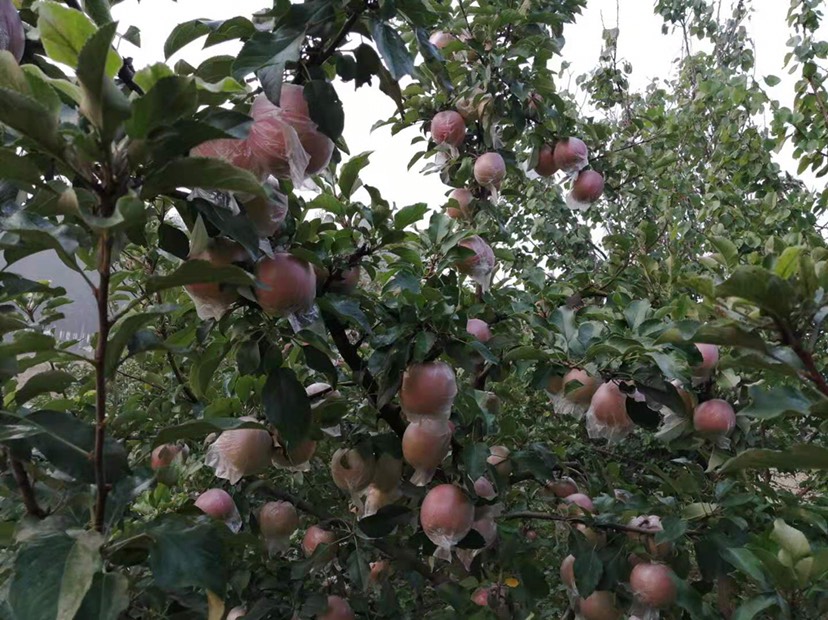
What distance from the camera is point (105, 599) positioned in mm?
624

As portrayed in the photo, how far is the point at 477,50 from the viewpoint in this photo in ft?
5.16

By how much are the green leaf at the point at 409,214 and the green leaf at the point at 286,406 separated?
28cm

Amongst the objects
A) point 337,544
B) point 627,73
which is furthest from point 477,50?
point 627,73

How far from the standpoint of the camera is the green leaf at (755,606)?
0.93 m

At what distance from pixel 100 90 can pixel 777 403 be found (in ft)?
2.27

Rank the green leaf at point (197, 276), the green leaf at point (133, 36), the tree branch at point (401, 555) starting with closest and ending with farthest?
the green leaf at point (197, 276) < the green leaf at point (133, 36) < the tree branch at point (401, 555)

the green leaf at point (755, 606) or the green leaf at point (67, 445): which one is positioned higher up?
the green leaf at point (67, 445)

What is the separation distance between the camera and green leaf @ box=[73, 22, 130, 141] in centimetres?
51

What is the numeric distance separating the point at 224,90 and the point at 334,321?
18.0 inches

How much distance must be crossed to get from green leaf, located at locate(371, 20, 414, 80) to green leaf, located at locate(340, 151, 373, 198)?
22cm

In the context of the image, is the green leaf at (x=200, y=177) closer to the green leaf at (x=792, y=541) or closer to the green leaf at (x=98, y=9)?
the green leaf at (x=98, y=9)

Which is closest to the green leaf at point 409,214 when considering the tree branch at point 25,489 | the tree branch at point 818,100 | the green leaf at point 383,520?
the green leaf at point 383,520

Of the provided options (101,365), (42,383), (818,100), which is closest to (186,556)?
(101,365)

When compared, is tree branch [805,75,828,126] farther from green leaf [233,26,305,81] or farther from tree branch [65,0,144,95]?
tree branch [65,0,144,95]
